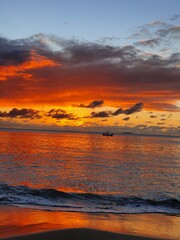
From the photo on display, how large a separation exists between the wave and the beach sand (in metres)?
1.38

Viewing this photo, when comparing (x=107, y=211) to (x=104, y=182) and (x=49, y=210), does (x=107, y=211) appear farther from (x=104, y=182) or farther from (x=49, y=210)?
(x=104, y=182)

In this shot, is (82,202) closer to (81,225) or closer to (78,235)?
(81,225)

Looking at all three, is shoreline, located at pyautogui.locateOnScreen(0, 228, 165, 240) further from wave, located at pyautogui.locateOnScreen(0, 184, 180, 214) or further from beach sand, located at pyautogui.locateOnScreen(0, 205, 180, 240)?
wave, located at pyautogui.locateOnScreen(0, 184, 180, 214)

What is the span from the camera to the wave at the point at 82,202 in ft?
50.1

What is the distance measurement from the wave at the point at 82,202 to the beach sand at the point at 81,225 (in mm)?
1376

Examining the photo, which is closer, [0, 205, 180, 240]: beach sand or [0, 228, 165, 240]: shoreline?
[0, 228, 165, 240]: shoreline

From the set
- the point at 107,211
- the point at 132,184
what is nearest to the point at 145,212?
the point at 107,211

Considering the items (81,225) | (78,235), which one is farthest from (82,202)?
(78,235)

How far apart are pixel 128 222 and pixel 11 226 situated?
15.0ft

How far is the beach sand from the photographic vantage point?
8891mm

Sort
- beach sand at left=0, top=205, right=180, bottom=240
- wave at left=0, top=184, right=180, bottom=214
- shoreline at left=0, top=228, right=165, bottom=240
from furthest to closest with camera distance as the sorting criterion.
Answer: wave at left=0, top=184, right=180, bottom=214, beach sand at left=0, top=205, right=180, bottom=240, shoreline at left=0, top=228, right=165, bottom=240

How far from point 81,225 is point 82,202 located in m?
6.33

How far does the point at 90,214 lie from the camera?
13570 mm

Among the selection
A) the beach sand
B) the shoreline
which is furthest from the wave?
the shoreline
